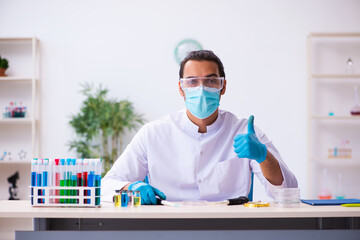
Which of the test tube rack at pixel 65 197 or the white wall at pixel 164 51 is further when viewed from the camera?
the white wall at pixel 164 51

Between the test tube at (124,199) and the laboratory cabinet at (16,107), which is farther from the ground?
the laboratory cabinet at (16,107)

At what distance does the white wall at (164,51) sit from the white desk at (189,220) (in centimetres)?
302

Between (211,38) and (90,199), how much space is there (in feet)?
11.0

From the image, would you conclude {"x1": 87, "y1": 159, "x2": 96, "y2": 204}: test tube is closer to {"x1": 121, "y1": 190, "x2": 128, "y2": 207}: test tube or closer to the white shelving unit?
{"x1": 121, "y1": 190, "x2": 128, "y2": 207}: test tube

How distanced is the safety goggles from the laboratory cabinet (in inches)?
113

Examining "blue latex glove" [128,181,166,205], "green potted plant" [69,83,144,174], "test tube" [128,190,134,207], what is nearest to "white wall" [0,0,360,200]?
"green potted plant" [69,83,144,174]

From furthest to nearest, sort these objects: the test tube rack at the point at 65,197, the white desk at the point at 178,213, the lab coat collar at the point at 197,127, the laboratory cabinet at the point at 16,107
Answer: the laboratory cabinet at the point at 16,107 < the lab coat collar at the point at 197,127 < the test tube rack at the point at 65,197 < the white desk at the point at 178,213

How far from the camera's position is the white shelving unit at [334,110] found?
4.82m


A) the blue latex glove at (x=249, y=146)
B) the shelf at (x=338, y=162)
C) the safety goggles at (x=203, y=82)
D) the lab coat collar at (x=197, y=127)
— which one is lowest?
the shelf at (x=338, y=162)

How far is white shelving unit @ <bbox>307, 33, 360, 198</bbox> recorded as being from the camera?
4820 mm

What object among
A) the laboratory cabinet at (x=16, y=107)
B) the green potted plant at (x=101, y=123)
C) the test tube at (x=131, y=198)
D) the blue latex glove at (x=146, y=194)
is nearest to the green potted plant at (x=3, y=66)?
the laboratory cabinet at (x=16, y=107)

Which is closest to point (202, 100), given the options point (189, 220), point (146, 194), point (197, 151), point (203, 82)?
point (203, 82)

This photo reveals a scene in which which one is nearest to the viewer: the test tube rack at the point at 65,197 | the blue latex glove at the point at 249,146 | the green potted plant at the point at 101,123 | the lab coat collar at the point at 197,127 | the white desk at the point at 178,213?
the white desk at the point at 178,213

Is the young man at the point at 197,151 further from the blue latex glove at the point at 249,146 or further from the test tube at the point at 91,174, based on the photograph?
the test tube at the point at 91,174
